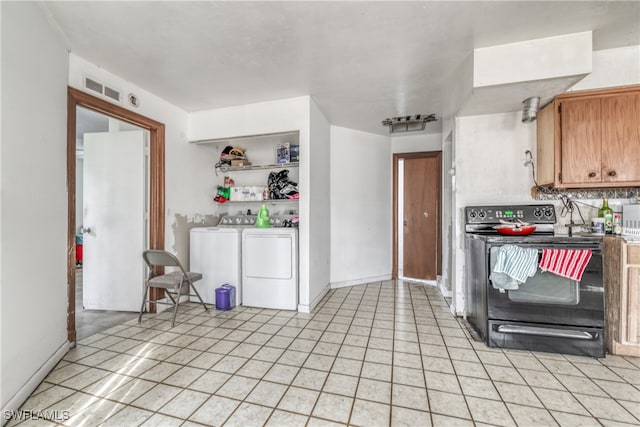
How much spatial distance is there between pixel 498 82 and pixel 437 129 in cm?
214

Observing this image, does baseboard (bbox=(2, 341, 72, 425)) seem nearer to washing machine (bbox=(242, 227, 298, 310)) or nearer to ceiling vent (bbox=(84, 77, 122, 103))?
washing machine (bbox=(242, 227, 298, 310))

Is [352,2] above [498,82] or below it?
above

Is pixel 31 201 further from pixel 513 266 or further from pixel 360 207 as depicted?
pixel 360 207

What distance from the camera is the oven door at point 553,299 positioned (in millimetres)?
1966

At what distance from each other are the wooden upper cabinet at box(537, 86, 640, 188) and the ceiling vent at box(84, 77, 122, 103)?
3.91 m

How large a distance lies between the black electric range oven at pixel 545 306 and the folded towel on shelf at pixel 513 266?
0.15 feet

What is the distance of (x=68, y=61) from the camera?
7.09 feet

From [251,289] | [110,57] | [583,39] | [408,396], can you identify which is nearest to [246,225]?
[251,289]

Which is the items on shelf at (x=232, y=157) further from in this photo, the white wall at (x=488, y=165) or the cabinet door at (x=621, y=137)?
the cabinet door at (x=621, y=137)

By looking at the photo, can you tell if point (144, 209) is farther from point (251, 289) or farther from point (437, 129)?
point (437, 129)

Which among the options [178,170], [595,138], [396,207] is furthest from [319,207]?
[595,138]

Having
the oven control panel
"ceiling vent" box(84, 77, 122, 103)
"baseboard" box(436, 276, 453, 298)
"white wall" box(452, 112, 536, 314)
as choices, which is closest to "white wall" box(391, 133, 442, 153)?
"white wall" box(452, 112, 536, 314)

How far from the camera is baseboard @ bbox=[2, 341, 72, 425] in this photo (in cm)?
143

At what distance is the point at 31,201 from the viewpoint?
1.65 meters
